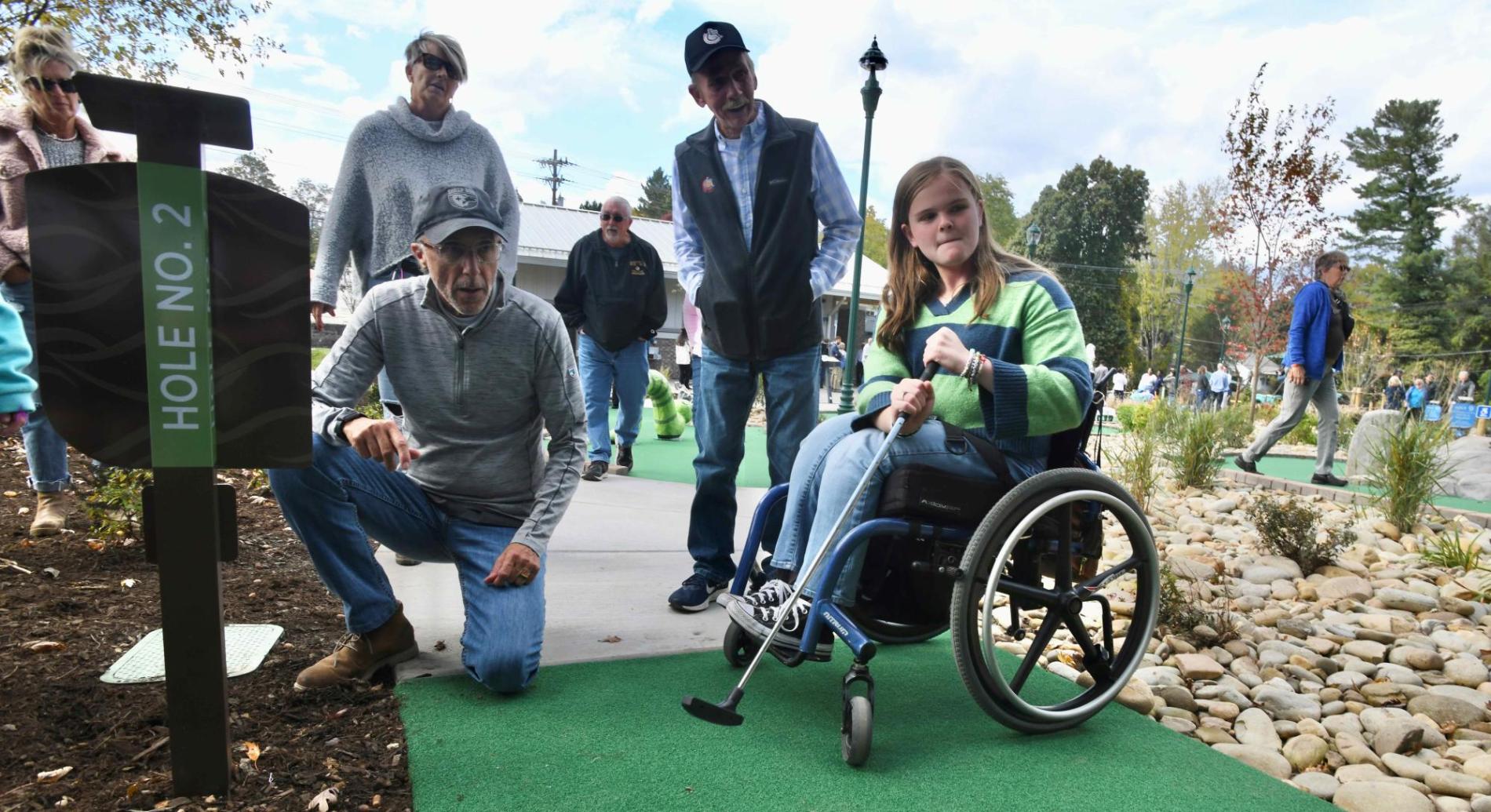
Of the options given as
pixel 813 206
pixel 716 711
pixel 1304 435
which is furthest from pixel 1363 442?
pixel 716 711

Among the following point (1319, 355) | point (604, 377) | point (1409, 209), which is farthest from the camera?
point (1409, 209)

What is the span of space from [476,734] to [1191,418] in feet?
19.4

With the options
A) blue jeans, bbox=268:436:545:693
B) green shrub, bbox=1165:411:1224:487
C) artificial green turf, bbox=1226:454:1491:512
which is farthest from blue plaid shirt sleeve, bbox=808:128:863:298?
artificial green turf, bbox=1226:454:1491:512

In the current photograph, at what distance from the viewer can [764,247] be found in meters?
2.96

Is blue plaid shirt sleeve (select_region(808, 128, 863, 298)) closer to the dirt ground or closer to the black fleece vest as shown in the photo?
the black fleece vest

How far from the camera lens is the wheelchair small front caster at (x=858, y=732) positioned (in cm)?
190

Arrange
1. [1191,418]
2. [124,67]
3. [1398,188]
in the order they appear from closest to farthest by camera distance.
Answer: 1. [1191,418]
2. [124,67]
3. [1398,188]

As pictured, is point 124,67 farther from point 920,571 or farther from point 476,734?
point 920,571

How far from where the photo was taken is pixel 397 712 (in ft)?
6.74

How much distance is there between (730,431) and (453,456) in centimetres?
100

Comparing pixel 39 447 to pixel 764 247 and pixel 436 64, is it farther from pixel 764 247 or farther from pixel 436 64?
pixel 764 247

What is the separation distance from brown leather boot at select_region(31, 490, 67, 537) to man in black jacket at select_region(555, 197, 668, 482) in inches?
111

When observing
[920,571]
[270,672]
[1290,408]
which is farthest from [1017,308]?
[1290,408]

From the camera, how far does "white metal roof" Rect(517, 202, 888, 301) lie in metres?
19.4
